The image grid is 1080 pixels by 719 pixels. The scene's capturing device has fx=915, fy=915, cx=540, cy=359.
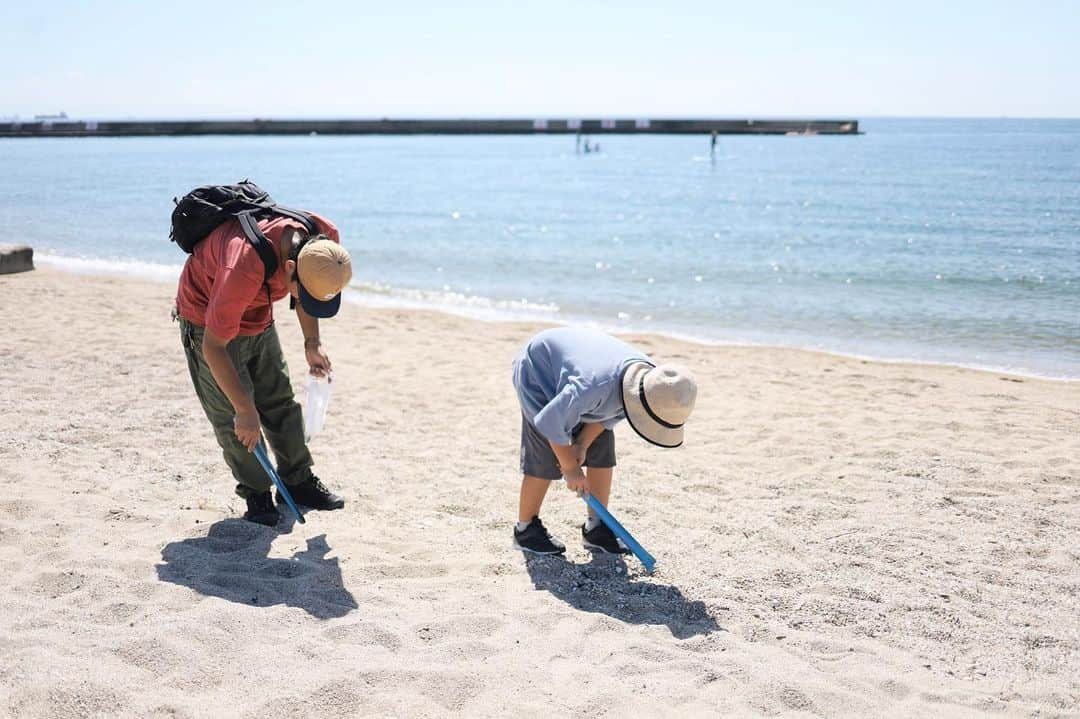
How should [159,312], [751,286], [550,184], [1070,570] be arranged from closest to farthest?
[1070,570], [159,312], [751,286], [550,184]

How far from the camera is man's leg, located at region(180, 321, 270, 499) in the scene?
364cm

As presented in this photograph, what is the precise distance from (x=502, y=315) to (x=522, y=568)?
702 centimetres

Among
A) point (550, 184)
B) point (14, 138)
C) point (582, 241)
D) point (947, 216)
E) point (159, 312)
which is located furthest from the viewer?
point (14, 138)

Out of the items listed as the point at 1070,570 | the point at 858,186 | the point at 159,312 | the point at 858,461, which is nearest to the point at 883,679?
the point at 1070,570

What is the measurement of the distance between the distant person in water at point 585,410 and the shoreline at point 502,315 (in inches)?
194

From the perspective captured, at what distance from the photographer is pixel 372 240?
17219mm

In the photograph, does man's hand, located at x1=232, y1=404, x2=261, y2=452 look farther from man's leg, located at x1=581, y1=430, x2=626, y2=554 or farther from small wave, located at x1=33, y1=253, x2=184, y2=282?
small wave, located at x1=33, y1=253, x2=184, y2=282

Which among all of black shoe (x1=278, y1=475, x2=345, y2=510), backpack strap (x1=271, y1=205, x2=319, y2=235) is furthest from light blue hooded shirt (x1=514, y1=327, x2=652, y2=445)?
black shoe (x1=278, y1=475, x2=345, y2=510)

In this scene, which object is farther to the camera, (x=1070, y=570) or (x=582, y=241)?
(x=582, y=241)

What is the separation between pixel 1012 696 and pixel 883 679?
1.26ft

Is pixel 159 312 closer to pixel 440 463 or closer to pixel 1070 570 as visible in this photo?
pixel 440 463

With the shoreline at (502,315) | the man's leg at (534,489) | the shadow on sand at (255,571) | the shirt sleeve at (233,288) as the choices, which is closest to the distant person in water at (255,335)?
the shirt sleeve at (233,288)

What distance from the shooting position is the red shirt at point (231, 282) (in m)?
3.22

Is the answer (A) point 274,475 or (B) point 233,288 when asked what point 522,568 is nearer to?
(A) point 274,475
